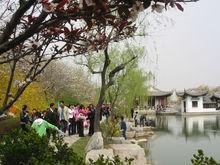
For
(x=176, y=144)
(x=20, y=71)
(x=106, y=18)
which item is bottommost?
(x=176, y=144)

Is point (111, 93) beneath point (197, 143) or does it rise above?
above

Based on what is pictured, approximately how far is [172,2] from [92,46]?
5.56 feet

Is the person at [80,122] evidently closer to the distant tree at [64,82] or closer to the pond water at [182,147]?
the pond water at [182,147]

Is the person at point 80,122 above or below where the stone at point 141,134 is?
above

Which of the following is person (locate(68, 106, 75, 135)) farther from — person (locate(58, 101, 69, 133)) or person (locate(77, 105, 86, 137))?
person (locate(58, 101, 69, 133))

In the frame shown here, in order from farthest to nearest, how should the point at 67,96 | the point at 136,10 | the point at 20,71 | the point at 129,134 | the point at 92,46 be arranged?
the point at 67,96, the point at 129,134, the point at 20,71, the point at 92,46, the point at 136,10

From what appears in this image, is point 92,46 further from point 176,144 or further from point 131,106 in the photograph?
point 131,106

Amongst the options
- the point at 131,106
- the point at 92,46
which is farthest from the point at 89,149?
the point at 131,106

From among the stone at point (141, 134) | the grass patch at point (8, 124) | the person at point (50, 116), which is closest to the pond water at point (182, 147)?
the stone at point (141, 134)

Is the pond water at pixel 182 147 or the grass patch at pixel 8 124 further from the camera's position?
the pond water at pixel 182 147

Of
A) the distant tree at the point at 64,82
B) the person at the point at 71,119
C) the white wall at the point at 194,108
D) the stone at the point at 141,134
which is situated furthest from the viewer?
the white wall at the point at 194,108

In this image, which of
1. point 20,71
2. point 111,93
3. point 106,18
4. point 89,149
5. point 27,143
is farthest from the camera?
point 111,93

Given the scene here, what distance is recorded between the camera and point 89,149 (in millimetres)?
13461

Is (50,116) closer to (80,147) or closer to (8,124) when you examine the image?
(80,147)
